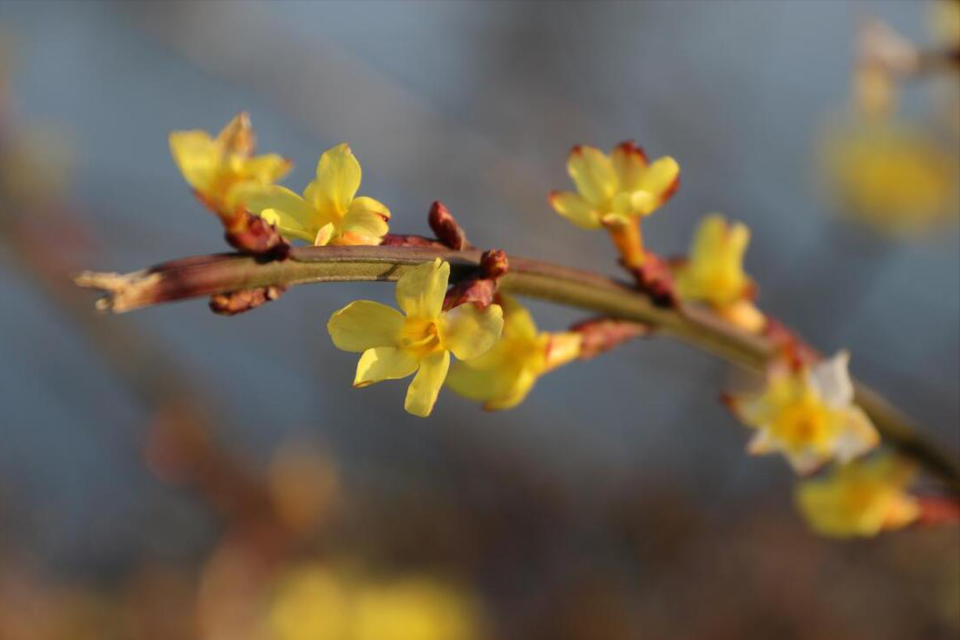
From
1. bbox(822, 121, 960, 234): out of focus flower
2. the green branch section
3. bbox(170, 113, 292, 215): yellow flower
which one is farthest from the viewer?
bbox(822, 121, 960, 234): out of focus flower

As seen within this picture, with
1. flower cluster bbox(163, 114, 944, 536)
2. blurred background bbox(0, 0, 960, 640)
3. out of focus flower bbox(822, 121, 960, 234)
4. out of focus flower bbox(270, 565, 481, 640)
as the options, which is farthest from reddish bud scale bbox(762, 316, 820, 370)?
out of focus flower bbox(822, 121, 960, 234)

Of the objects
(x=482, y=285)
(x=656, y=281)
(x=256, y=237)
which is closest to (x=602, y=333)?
(x=656, y=281)

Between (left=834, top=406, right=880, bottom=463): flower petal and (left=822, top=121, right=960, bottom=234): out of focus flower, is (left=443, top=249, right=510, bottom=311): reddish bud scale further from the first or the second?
(left=822, top=121, right=960, bottom=234): out of focus flower

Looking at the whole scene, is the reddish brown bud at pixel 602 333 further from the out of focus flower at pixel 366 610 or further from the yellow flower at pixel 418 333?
the out of focus flower at pixel 366 610

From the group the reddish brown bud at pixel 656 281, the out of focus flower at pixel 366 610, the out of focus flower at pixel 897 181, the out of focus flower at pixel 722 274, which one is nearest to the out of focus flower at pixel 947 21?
the out of focus flower at pixel 722 274

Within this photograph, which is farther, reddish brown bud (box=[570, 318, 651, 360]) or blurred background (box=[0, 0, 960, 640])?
blurred background (box=[0, 0, 960, 640])

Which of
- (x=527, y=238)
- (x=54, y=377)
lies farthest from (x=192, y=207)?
(x=527, y=238)

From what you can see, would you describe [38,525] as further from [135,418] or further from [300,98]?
[300,98]
